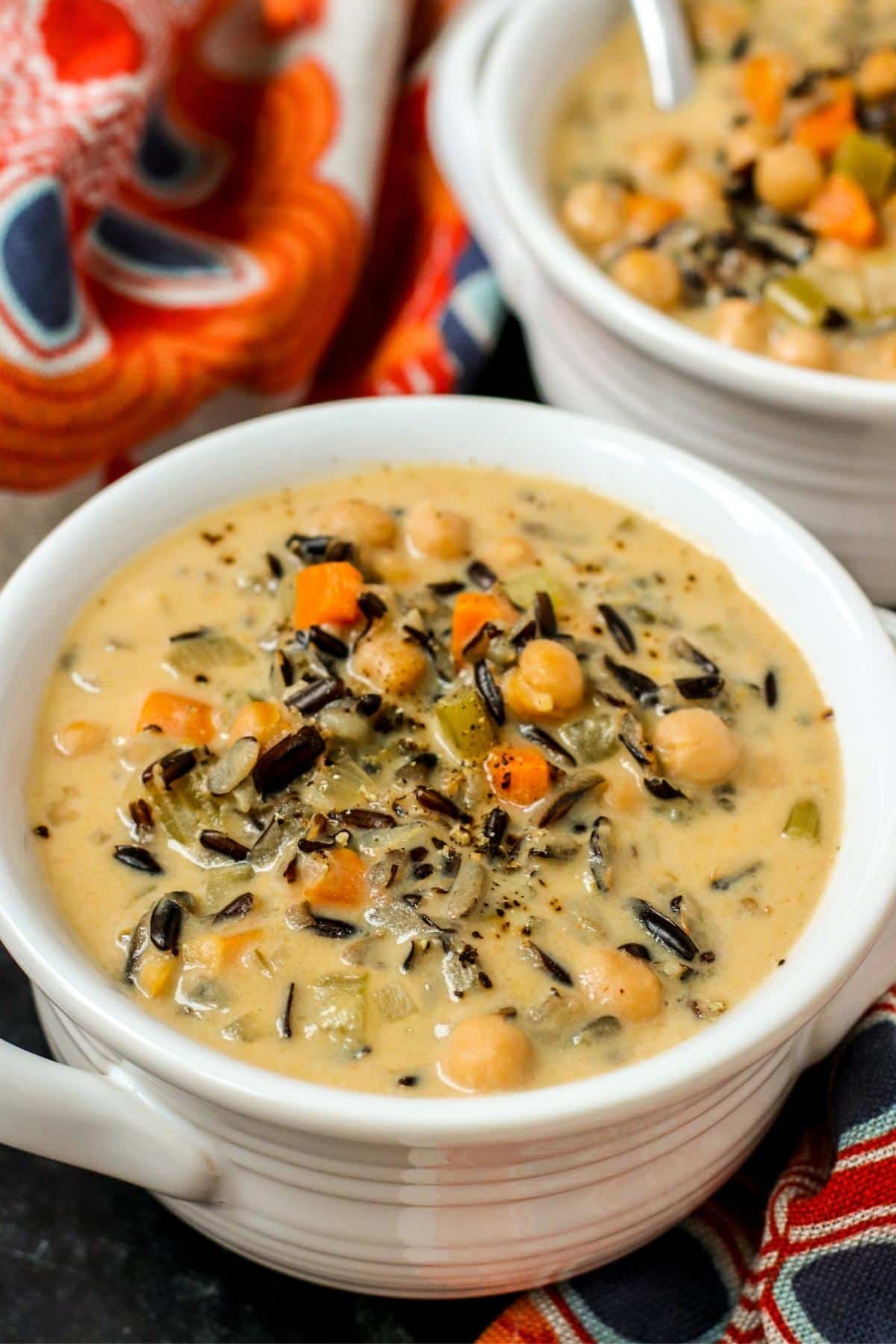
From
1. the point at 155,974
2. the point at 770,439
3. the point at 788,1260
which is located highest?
the point at 155,974

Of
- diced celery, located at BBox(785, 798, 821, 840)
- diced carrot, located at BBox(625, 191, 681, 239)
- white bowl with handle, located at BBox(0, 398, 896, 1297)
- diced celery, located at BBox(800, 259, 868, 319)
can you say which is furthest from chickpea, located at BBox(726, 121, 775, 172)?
diced celery, located at BBox(785, 798, 821, 840)

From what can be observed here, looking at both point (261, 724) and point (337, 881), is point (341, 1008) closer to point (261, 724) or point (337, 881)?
point (337, 881)

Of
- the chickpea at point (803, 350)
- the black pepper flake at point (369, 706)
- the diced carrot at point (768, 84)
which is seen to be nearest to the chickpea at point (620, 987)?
the black pepper flake at point (369, 706)

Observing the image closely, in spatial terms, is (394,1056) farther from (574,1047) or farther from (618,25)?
(618,25)

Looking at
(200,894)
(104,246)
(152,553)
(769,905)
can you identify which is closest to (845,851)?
(769,905)

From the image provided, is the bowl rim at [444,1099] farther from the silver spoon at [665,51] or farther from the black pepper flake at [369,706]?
the silver spoon at [665,51]

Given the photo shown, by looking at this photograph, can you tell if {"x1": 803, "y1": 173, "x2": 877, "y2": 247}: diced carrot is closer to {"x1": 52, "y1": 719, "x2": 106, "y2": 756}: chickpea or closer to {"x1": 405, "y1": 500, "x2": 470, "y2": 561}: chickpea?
{"x1": 405, "y1": 500, "x2": 470, "y2": 561}: chickpea

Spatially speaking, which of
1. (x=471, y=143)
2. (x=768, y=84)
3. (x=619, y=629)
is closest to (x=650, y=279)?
(x=471, y=143)
